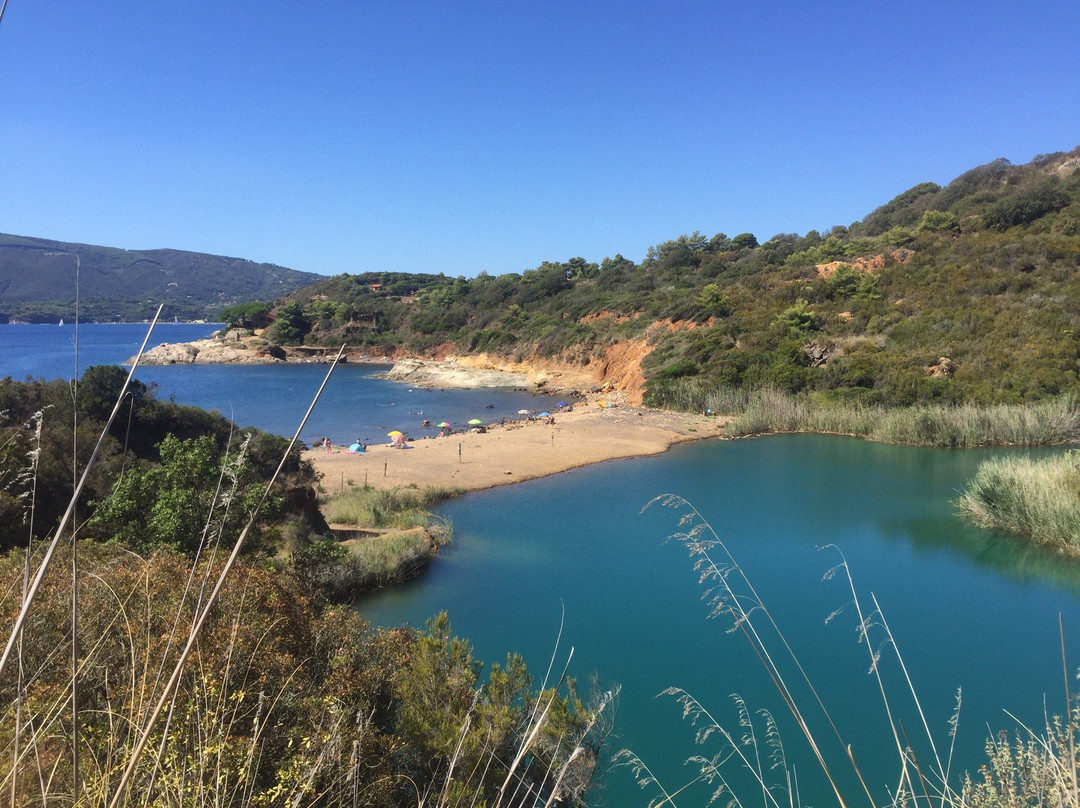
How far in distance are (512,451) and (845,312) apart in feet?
66.4

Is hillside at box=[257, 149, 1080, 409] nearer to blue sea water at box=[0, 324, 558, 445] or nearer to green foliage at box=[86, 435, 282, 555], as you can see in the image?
blue sea water at box=[0, 324, 558, 445]

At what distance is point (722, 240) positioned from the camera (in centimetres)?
6488

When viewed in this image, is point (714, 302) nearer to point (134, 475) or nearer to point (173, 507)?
point (134, 475)

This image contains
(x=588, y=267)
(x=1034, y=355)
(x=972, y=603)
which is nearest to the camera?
(x=972, y=603)

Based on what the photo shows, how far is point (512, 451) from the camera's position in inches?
888

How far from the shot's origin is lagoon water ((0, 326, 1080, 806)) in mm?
7203

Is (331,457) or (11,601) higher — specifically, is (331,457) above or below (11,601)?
below

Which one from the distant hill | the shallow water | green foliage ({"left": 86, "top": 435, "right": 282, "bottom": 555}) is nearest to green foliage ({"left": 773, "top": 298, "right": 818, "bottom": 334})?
the shallow water

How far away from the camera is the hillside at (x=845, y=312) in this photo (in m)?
26.3

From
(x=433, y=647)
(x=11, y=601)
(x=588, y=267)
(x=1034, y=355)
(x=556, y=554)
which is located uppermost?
(x=588, y=267)

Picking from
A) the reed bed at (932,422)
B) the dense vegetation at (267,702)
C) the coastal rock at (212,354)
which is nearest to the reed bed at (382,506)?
the dense vegetation at (267,702)

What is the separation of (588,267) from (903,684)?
65073mm

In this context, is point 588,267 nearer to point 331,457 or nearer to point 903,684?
point 331,457

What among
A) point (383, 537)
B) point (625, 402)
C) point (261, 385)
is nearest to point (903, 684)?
point (383, 537)
